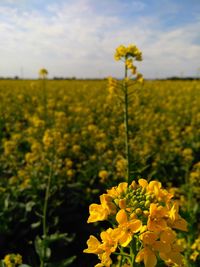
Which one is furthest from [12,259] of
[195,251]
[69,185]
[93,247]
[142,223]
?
[69,185]

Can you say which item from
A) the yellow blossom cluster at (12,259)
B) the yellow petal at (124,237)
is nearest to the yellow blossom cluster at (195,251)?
the yellow blossom cluster at (12,259)

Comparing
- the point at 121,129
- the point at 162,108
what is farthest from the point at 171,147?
the point at 162,108

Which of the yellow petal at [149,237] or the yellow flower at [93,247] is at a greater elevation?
the yellow petal at [149,237]

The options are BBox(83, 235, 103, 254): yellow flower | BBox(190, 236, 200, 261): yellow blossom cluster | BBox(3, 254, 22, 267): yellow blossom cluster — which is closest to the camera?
BBox(83, 235, 103, 254): yellow flower

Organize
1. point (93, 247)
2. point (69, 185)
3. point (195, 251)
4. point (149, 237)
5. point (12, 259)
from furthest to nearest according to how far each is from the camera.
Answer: point (69, 185), point (195, 251), point (12, 259), point (93, 247), point (149, 237)

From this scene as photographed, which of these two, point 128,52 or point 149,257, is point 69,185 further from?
point 149,257

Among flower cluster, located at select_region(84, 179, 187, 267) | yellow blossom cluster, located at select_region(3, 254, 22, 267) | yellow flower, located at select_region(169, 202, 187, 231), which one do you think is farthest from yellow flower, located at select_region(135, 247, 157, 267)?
yellow blossom cluster, located at select_region(3, 254, 22, 267)

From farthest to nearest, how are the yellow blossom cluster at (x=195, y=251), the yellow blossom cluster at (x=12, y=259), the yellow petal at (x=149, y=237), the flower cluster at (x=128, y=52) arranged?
the flower cluster at (x=128, y=52) < the yellow blossom cluster at (x=195, y=251) < the yellow blossom cluster at (x=12, y=259) < the yellow petal at (x=149, y=237)

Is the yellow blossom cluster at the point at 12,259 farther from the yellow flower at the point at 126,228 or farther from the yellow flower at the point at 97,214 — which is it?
the yellow flower at the point at 126,228

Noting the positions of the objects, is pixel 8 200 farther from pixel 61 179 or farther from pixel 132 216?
pixel 132 216

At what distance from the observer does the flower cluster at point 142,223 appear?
1020 millimetres

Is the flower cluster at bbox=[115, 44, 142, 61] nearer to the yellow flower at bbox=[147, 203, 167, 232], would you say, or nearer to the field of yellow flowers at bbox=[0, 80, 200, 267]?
the field of yellow flowers at bbox=[0, 80, 200, 267]

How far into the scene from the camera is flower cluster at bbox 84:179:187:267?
1.02 m

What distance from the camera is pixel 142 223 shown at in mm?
1102
